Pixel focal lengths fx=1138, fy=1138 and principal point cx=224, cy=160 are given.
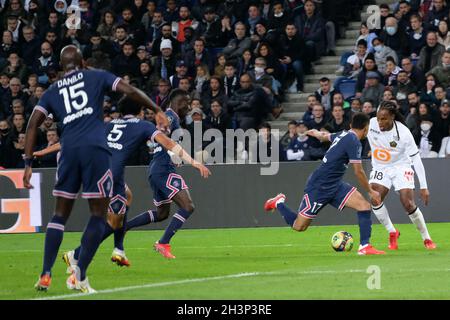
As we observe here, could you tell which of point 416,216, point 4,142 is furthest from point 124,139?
point 4,142

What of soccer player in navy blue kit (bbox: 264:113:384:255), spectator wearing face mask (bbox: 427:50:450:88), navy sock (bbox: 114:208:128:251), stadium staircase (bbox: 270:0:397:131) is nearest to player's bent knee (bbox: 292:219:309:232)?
soccer player in navy blue kit (bbox: 264:113:384:255)

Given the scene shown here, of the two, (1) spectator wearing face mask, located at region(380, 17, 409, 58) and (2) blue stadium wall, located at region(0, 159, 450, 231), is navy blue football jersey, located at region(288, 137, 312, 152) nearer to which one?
(2) blue stadium wall, located at region(0, 159, 450, 231)

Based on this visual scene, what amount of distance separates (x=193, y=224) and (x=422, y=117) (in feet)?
16.2

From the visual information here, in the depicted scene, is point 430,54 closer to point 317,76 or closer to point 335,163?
point 317,76

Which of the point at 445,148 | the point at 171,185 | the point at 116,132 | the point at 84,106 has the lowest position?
the point at 445,148

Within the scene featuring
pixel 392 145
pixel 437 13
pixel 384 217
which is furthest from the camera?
pixel 437 13

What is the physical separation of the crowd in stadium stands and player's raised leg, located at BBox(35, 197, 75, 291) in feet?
39.6

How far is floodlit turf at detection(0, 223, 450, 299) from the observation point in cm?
1078

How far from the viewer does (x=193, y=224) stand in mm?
22375

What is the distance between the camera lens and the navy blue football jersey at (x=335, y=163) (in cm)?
1538

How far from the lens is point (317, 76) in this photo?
2675cm

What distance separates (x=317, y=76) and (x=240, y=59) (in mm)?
2199
